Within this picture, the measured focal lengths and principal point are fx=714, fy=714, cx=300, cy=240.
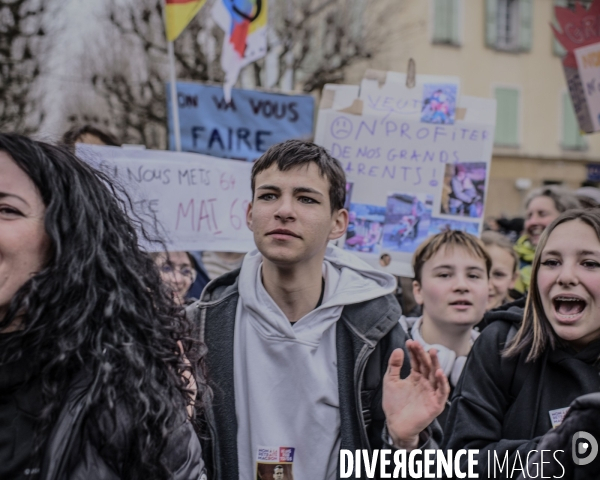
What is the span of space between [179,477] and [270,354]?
726 millimetres

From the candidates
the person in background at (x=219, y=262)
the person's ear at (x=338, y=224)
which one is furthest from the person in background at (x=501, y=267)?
the person's ear at (x=338, y=224)

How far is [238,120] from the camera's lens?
17.0ft

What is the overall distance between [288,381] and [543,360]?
840 millimetres

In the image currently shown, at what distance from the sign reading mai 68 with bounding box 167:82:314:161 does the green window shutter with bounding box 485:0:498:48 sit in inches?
760

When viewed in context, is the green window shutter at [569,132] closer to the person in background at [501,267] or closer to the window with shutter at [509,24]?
the window with shutter at [509,24]

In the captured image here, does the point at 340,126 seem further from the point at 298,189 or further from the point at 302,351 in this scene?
the point at 302,351

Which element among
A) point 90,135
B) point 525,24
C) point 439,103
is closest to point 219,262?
point 90,135

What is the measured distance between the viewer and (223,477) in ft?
7.53

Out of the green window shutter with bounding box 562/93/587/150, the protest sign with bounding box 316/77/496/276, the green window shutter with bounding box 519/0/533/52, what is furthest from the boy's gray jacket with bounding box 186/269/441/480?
the green window shutter with bounding box 562/93/587/150

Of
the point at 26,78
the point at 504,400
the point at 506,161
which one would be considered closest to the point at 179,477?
the point at 504,400

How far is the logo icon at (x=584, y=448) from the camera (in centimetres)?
144

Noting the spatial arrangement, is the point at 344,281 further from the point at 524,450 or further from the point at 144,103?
the point at 144,103

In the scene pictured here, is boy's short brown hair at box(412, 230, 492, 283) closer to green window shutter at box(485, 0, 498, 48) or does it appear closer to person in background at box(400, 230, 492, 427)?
person in background at box(400, 230, 492, 427)

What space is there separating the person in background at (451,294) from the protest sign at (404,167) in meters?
0.40
